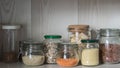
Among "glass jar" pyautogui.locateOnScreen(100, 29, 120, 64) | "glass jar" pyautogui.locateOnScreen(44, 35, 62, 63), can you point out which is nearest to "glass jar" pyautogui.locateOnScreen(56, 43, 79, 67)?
"glass jar" pyautogui.locateOnScreen(44, 35, 62, 63)

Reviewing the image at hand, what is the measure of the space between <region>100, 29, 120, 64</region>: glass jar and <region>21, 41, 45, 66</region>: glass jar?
0.26m

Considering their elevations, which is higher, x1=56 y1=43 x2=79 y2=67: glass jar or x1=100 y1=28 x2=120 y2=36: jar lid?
x1=100 y1=28 x2=120 y2=36: jar lid

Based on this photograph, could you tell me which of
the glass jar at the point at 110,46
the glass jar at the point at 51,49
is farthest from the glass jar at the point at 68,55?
the glass jar at the point at 110,46

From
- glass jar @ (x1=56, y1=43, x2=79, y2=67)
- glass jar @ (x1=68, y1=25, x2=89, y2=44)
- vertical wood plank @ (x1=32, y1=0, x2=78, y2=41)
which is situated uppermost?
vertical wood plank @ (x1=32, y1=0, x2=78, y2=41)

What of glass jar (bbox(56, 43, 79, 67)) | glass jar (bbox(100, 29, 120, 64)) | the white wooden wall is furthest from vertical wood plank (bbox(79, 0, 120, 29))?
Result: glass jar (bbox(56, 43, 79, 67))

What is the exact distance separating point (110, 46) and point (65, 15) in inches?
11.1

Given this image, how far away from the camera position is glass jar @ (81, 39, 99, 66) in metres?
0.89

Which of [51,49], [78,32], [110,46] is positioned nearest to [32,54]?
[51,49]

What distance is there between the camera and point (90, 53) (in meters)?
0.89

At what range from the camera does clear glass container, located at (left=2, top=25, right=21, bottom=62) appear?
97 cm

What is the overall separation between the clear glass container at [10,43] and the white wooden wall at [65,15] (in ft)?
0.23

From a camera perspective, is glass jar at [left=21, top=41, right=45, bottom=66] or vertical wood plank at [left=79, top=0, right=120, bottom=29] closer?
glass jar at [left=21, top=41, right=45, bottom=66]

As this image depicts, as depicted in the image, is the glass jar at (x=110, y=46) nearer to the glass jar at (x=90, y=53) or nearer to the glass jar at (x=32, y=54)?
the glass jar at (x=90, y=53)

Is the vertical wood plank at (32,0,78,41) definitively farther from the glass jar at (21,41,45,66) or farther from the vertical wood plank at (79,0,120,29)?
the glass jar at (21,41,45,66)
